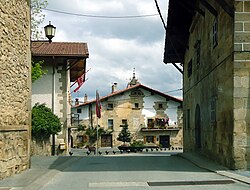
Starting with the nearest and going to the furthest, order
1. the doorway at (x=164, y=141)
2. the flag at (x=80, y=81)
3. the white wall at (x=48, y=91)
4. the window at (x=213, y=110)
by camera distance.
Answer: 1. the window at (x=213, y=110)
2. the white wall at (x=48, y=91)
3. the flag at (x=80, y=81)
4. the doorway at (x=164, y=141)

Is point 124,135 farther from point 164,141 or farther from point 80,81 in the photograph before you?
point 80,81

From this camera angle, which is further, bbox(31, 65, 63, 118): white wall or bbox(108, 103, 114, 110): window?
bbox(108, 103, 114, 110): window

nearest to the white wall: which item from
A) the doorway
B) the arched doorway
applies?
the arched doorway

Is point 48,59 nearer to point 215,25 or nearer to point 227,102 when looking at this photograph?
point 215,25

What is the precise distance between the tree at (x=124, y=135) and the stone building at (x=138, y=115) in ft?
2.27

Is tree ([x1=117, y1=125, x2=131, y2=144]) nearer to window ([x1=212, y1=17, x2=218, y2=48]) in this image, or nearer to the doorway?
the doorway

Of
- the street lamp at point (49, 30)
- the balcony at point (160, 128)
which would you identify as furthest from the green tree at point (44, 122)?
the balcony at point (160, 128)

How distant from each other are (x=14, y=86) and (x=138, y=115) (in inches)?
1759

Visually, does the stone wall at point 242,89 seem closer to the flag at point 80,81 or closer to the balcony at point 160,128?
the flag at point 80,81

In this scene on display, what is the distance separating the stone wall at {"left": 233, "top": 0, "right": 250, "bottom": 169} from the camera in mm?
11562

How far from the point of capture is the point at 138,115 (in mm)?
55750

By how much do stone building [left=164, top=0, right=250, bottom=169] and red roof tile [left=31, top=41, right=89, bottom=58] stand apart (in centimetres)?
794

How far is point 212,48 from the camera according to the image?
15.2 m

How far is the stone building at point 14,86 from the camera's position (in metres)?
10.4
